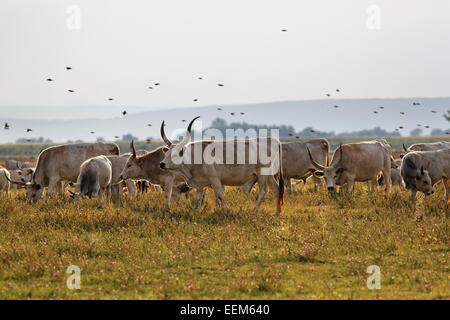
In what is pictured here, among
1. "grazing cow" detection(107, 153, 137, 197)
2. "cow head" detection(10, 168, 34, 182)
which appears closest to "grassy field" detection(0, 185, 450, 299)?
"grazing cow" detection(107, 153, 137, 197)

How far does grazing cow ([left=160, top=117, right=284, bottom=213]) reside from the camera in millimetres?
14812

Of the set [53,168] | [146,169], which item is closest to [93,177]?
[146,169]

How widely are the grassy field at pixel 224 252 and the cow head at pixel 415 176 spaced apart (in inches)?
18.5

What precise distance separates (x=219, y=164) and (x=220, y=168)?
0.11 metres

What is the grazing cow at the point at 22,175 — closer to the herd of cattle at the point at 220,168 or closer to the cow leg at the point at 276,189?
the herd of cattle at the point at 220,168

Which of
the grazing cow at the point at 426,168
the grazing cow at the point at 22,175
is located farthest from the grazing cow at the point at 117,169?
the grazing cow at the point at 426,168

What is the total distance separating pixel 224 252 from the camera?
10.3 meters

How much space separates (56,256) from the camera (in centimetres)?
962

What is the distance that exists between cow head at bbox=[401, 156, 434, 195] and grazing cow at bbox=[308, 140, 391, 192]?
2544 millimetres

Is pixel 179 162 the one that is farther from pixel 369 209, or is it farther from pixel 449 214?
pixel 449 214

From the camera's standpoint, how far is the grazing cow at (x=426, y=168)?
15039 mm

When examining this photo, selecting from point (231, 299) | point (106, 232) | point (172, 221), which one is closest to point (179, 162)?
point (172, 221)

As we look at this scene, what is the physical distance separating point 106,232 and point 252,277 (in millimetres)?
4650

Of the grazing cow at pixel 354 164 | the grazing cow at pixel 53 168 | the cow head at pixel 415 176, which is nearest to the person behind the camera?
the cow head at pixel 415 176
